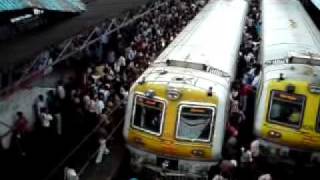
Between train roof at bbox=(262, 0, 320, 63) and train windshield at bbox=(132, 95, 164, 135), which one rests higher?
train roof at bbox=(262, 0, 320, 63)

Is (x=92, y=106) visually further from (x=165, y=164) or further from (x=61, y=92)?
(x=165, y=164)

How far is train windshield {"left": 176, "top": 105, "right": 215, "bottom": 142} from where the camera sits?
11.0 metres

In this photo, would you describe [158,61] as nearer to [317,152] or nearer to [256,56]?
[317,152]

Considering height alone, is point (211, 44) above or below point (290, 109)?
above

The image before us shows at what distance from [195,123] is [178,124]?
33cm

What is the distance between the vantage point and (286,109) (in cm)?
1184

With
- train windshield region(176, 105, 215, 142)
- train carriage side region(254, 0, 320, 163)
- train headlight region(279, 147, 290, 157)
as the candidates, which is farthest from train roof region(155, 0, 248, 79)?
train headlight region(279, 147, 290, 157)

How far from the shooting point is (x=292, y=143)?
38.6 feet

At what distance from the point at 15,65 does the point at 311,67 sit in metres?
6.48

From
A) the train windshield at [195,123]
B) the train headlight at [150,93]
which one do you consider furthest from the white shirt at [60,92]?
the train windshield at [195,123]

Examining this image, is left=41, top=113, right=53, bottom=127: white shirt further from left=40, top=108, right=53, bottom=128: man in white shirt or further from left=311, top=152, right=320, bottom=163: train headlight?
left=311, top=152, right=320, bottom=163: train headlight

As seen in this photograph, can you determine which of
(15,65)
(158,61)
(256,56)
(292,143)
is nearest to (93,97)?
(158,61)

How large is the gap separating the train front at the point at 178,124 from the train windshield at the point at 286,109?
4.04 feet

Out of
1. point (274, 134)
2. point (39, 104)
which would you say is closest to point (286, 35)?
point (274, 134)
